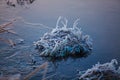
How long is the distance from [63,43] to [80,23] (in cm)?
84

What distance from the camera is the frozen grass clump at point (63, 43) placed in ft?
9.17

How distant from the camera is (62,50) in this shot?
280 centimetres

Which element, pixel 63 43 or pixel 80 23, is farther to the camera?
pixel 80 23

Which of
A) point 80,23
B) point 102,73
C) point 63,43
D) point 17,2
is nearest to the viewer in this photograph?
point 102,73

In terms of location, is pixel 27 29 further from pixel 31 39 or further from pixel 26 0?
pixel 26 0

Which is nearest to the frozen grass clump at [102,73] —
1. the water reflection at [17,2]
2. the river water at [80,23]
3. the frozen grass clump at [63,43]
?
the river water at [80,23]

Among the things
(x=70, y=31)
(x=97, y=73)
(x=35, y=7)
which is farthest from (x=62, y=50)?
(x=35, y=7)

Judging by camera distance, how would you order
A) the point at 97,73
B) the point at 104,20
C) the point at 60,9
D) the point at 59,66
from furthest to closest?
the point at 60,9 < the point at 104,20 < the point at 59,66 < the point at 97,73

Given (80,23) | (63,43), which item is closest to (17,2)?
(80,23)

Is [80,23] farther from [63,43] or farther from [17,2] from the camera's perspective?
[17,2]

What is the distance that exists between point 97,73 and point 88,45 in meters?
0.63

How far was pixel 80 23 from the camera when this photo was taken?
3.63 m

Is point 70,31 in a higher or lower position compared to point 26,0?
lower

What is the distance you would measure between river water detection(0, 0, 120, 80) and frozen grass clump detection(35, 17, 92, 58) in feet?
0.30
